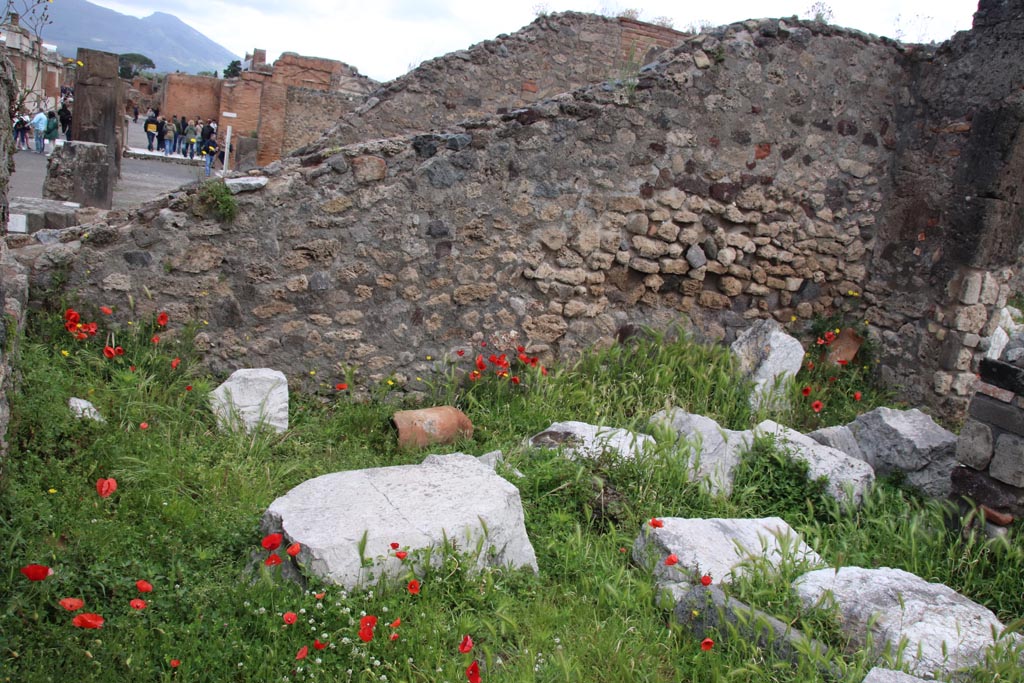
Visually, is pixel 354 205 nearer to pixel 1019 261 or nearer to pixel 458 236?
pixel 458 236

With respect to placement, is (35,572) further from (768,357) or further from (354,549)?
(768,357)

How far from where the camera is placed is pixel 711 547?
11.3 ft

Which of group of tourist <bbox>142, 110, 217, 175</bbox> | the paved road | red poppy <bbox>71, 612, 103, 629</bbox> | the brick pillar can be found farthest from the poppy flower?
group of tourist <bbox>142, 110, 217, 175</bbox>

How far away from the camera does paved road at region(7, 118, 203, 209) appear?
424 inches

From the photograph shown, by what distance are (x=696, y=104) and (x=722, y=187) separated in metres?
0.63

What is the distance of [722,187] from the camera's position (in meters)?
5.84

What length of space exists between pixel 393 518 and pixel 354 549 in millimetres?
259

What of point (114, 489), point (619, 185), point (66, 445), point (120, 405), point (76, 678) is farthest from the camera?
point (619, 185)

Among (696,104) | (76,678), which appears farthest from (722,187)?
(76,678)

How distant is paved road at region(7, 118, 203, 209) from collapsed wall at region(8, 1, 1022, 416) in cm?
384

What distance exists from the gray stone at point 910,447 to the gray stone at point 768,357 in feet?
2.19

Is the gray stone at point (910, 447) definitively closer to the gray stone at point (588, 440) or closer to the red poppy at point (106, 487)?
the gray stone at point (588, 440)

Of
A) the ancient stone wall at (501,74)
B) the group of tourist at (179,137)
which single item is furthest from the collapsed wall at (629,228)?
the group of tourist at (179,137)

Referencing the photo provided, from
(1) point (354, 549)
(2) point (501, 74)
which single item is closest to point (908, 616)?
(1) point (354, 549)
